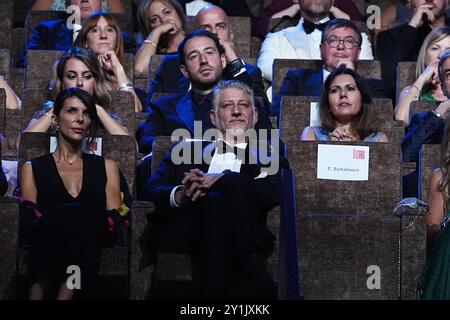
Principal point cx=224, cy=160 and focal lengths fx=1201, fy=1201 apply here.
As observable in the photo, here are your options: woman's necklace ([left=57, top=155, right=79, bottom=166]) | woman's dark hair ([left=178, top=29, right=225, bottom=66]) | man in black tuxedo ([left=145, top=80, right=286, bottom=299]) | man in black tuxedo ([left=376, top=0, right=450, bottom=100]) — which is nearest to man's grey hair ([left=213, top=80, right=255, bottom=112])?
man in black tuxedo ([left=145, top=80, right=286, bottom=299])

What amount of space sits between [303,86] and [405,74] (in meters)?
0.49

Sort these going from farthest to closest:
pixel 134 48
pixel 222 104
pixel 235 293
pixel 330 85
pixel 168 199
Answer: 1. pixel 134 48
2. pixel 330 85
3. pixel 222 104
4. pixel 168 199
5. pixel 235 293

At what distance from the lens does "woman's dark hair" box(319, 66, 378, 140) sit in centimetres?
450

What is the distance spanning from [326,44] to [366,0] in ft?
4.30

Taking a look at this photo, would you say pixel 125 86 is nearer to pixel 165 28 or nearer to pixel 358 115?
pixel 165 28

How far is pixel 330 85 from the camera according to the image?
4.59 metres

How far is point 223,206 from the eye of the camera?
3803 millimetres

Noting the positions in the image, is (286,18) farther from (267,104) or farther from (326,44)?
(267,104)

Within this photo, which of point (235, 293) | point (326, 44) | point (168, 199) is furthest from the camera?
point (326, 44)

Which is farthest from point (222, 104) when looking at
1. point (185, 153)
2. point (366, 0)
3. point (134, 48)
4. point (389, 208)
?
point (366, 0)

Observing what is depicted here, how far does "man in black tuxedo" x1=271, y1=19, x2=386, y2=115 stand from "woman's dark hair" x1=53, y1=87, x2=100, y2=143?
0.94m

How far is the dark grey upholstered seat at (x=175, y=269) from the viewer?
3.84m

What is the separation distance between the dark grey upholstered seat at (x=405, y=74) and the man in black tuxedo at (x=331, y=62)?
0.11 meters

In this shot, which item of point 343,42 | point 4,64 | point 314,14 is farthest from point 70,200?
point 314,14
